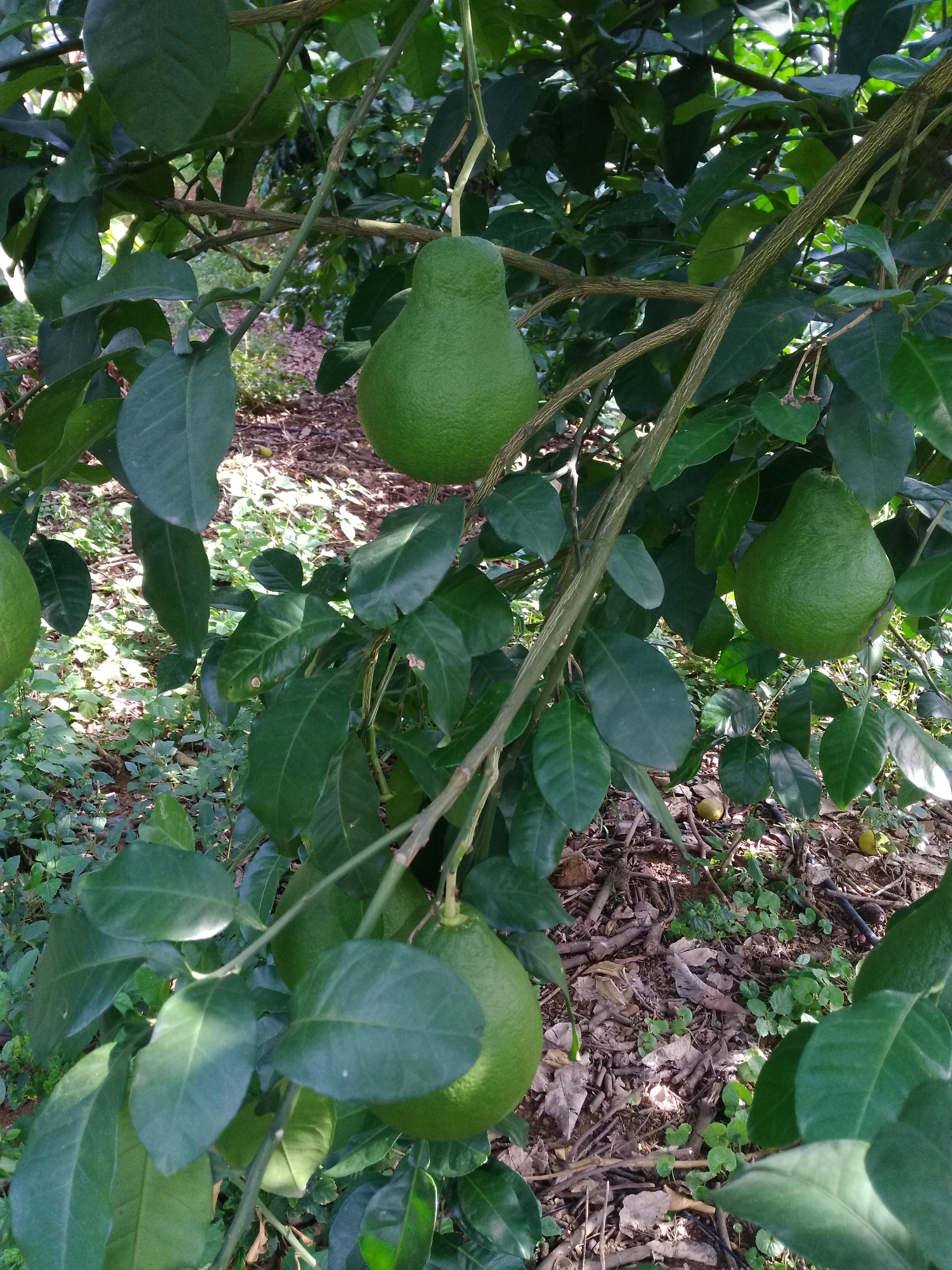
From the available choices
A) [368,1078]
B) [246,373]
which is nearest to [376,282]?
[368,1078]

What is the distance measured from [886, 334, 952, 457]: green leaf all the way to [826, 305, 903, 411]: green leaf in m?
0.01

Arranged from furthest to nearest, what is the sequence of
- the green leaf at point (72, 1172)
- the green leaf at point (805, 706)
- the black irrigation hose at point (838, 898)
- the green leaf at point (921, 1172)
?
the black irrigation hose at point (838, 898) → the green leaf at point (805, 706) → the green leaf at point (72, 1172) → the green leaf at point (921, 1172)

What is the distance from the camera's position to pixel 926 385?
664 millimetres

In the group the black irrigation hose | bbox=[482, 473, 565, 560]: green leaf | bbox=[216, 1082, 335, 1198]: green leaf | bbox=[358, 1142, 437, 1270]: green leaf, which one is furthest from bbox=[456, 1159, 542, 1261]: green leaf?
the black irrigation hose

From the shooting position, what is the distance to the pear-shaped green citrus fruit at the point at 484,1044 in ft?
1.82

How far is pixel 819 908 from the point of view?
7.36 ft

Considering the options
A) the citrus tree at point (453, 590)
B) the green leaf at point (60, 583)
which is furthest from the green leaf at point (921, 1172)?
the green leaf at point (60, 583)

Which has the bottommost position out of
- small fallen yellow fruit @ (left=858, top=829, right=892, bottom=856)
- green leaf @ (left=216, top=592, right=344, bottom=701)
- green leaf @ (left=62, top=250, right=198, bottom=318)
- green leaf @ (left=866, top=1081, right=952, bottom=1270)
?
small fallen yellow fruit @ (left=858, top=829, right=892, bottom=856)

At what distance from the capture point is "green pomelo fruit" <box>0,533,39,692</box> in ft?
2.04

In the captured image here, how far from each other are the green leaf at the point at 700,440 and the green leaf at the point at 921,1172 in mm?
456

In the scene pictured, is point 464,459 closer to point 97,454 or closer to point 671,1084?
point 97,454

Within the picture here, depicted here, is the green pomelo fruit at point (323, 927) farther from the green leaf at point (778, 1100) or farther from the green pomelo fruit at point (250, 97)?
the green pomelo fruit at point (250, 97)

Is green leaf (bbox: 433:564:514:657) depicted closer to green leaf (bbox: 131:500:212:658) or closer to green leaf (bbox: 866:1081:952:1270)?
green leaf (bbox: 131:500:212:658)

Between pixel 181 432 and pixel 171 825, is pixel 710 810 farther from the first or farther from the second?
pixel 181 432
